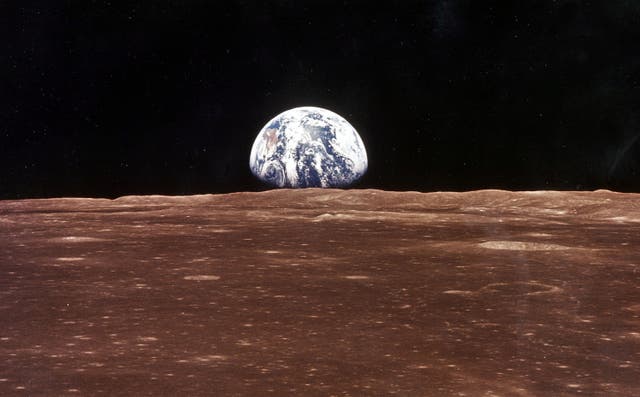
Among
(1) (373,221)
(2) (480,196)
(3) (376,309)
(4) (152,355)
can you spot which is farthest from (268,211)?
(4) (152,355)

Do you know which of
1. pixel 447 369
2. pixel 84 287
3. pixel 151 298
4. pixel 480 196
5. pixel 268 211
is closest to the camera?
pixel 447 369

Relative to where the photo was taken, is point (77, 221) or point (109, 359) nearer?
point (109, 359)

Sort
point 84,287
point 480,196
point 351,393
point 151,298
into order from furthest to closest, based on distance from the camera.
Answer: point 480,196
point 84,287
point 151,298
point 351,393

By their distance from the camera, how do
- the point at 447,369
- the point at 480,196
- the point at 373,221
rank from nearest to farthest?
the point at 447,369 → the point at 373,221 → the point at 480,196

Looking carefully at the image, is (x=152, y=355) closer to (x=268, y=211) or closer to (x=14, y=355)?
(x=14, y=355)

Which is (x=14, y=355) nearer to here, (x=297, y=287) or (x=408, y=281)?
(x=297, y=287)

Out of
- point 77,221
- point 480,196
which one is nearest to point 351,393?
point 77,221
